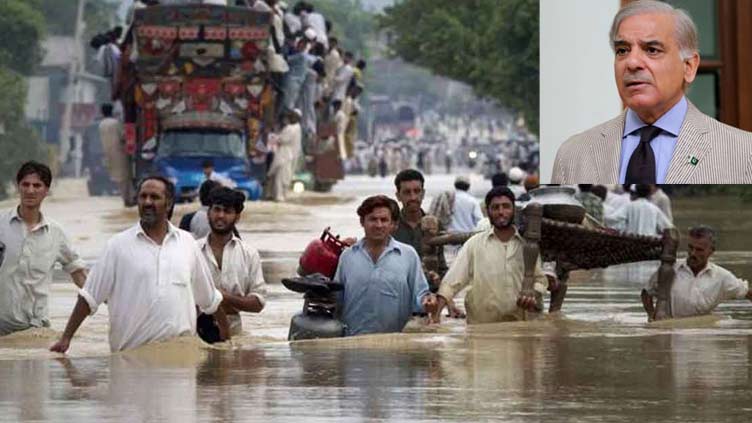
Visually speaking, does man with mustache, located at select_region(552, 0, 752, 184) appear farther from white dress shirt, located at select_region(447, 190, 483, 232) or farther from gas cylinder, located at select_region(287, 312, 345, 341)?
white dress shirt, located at select_region(447, 190, 483, 232)

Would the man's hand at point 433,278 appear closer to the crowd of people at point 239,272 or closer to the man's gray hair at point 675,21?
the crowd of people at point 239,272

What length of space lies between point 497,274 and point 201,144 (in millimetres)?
12245

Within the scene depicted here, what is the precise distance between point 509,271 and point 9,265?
3.05 m

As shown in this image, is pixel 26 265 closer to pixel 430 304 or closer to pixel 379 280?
pixel 379 280

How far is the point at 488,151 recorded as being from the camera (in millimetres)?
24375

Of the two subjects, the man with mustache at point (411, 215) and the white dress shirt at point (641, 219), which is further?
the man with mustache at point (411, 215)

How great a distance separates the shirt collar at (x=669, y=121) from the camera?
6938mm

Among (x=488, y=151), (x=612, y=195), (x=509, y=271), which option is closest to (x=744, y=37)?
(x=612, y=195)

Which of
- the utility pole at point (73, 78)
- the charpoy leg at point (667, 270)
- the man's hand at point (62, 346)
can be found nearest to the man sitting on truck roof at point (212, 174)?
the utility pole at point (73, 78)

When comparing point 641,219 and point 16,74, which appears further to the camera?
point 16,74

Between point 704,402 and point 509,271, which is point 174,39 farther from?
point 704,402

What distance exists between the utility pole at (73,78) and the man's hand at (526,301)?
42.2ft

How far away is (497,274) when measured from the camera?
12.4 m

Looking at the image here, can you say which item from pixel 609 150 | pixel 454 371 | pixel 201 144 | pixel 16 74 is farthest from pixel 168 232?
pixel 16 74
